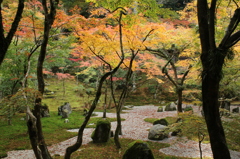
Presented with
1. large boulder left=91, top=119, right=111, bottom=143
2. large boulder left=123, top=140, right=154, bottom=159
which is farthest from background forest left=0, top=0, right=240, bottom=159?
large boulder left=123, top=140, right=154, bottom=159

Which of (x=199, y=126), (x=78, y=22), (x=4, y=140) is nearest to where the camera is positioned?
(x=199, y=126)

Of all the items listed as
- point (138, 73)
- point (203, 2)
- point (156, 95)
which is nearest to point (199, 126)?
point (203, 2)

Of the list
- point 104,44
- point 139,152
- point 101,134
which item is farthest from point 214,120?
point 101,134

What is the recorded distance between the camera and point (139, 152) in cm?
514

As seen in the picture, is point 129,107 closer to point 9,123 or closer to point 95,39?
point 9,123

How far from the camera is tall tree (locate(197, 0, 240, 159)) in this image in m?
3.42

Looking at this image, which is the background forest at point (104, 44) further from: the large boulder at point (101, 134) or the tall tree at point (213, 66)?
the large boulder at point (101, 134)

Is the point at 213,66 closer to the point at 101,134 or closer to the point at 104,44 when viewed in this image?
the point at 104,44

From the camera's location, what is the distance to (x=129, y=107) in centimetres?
2086

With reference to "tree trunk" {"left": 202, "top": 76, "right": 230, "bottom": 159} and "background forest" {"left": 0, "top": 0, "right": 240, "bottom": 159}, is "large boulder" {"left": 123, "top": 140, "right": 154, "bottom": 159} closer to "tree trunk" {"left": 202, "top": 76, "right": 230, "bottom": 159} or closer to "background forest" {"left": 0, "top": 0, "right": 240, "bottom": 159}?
"background forest" {"left": 0, "top": 0, "right": 240, "bottom": 159}

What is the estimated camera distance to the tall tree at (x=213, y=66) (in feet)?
11.2

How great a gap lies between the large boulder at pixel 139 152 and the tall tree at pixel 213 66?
2.08 meters

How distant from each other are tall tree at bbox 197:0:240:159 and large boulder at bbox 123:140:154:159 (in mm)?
2082

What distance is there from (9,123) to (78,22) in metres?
8.88
